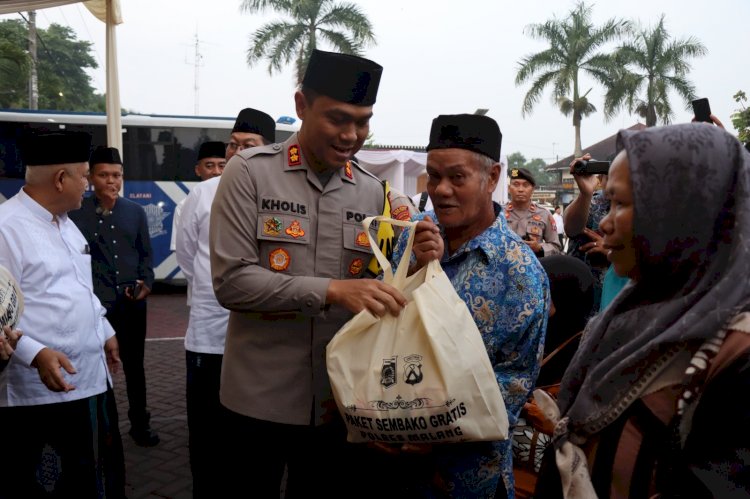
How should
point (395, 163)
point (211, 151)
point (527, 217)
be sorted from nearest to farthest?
1. point (211, 151)
2. point (527, 217)
3. point (395, 163)

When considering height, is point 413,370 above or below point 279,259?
below

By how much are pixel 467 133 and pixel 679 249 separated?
1.05m

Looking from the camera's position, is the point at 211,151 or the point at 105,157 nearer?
the point at 105,157

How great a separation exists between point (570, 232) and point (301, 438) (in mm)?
2925

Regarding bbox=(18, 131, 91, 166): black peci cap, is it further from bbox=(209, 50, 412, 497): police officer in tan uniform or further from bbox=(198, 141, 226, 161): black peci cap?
bbox=(198, 141, 226, 161): black peci cap

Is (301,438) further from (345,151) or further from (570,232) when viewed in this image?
(570,232)

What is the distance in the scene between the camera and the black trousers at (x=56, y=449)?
278 centimetres

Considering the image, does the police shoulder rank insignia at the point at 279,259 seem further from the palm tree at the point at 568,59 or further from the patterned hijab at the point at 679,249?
the palm tree at the point at 568,59

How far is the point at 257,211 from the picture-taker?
7.12 feet

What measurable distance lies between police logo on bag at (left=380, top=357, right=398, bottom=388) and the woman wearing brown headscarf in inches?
20.6

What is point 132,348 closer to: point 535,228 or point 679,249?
point 535,228

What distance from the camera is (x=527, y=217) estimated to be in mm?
6645

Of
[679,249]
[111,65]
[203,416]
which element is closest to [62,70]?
[111,65]

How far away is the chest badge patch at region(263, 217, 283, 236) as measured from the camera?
2162 millimetres
